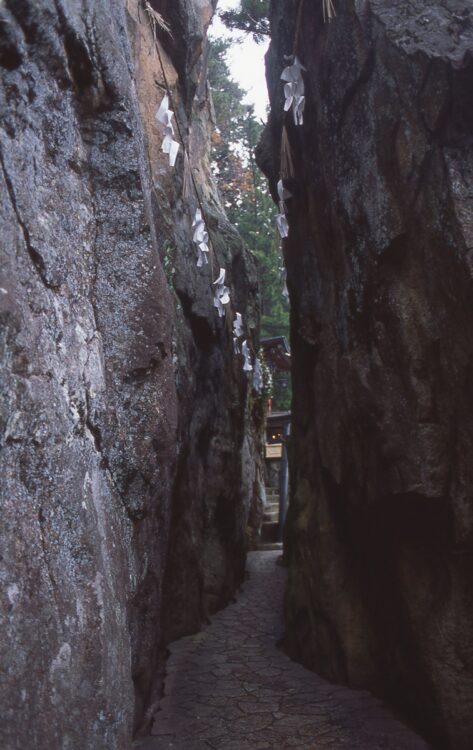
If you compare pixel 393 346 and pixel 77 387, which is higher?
pixel 393 346

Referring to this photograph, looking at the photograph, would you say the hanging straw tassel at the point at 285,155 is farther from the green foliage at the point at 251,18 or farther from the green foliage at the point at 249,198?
the green foliage at the point at 249,198

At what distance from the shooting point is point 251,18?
29.8 ft

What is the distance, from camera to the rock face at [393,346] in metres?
4.57

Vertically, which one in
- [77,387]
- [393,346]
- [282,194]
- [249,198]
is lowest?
[77,387]

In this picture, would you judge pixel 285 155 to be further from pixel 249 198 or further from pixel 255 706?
pixel 249 198

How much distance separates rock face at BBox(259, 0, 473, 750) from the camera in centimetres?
457

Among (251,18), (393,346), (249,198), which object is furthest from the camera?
(249,198)

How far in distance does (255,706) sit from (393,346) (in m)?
3.16

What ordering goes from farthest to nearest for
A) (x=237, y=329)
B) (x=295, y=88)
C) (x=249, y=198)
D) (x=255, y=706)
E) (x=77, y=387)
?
(x=249, y=198) < (x=237, y=329) < (x=255, y=706) < (x=295, y=88) < (x=77, y=387)

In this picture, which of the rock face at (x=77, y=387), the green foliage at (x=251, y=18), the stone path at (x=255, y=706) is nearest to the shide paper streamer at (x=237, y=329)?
the green foliage at (x=251, y=18)

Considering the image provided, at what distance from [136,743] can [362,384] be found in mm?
3099

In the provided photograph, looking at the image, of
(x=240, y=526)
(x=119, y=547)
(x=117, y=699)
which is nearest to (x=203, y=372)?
(x=240, y=526)

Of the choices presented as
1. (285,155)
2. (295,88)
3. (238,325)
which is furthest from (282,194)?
(238,325)

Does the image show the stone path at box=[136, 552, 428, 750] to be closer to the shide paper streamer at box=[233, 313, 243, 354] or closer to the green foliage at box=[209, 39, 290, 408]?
the shide paper streamer at box=[233, 313, 243, 354]
